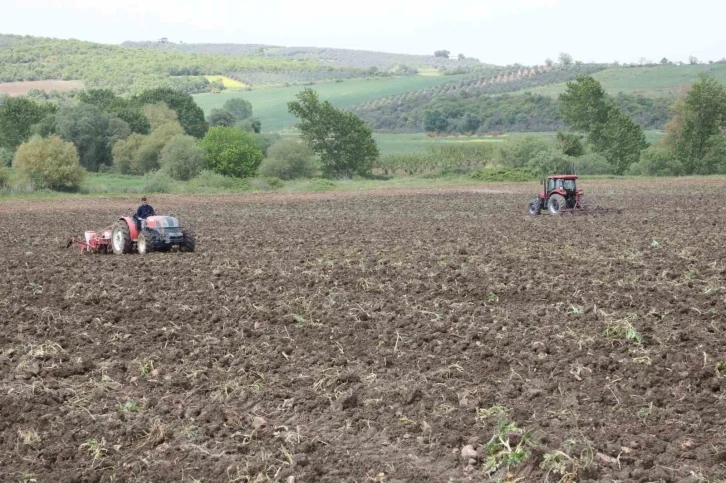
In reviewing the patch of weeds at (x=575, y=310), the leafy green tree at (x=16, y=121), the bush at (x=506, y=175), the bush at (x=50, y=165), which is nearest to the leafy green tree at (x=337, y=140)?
the bush at (x=506, y=175)

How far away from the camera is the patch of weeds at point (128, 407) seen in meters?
8.95

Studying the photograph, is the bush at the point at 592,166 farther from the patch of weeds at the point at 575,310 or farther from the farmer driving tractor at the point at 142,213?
the patch of weeds at the point at 575,310

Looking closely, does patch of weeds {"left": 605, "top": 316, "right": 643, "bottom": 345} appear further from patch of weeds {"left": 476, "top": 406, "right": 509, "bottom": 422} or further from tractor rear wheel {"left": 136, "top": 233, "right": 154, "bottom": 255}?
tractor rear wheel {"left": 136, "top": 233, "right": 154, "bottom": 255}

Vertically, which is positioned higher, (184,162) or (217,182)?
(184,162)

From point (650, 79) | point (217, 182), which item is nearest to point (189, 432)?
point (217, 182)

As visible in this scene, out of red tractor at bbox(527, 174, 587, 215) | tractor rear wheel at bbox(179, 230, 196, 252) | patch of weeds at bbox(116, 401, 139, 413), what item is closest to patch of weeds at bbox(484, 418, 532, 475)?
patch of weeds at bbox(116, 401, 139, 413)

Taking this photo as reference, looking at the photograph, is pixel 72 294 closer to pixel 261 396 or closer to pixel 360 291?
pixel 360 291

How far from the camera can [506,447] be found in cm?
759

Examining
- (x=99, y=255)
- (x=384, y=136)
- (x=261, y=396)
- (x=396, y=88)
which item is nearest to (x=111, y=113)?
(x=384, y=136)

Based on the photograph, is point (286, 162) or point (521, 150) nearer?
point (286, 162)

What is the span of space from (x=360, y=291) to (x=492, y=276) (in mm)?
2343

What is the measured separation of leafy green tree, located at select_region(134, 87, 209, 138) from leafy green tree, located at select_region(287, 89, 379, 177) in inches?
1015

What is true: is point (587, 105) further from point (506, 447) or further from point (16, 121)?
point (506, 447)

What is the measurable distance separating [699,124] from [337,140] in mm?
27084
